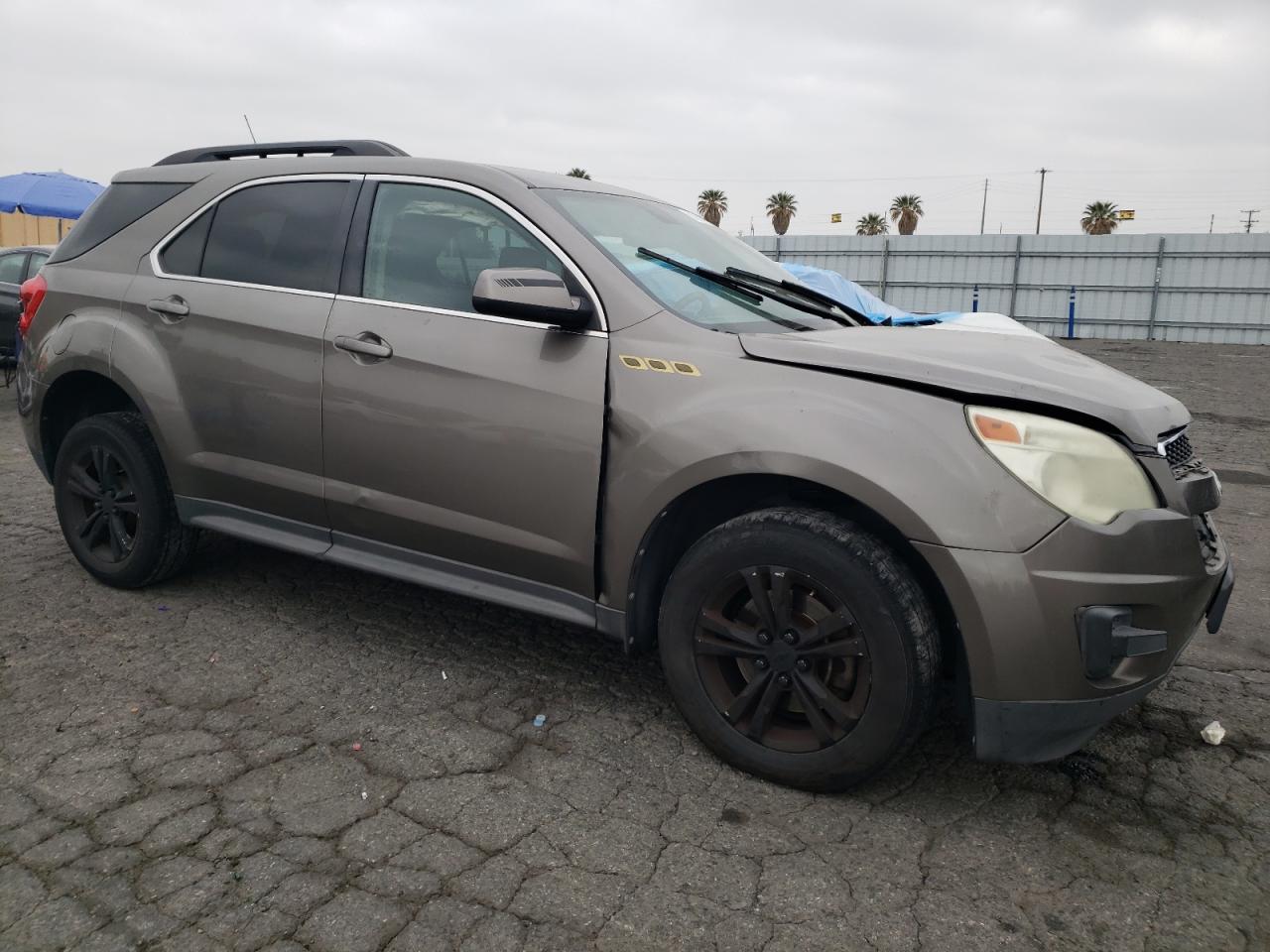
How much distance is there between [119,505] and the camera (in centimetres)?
396

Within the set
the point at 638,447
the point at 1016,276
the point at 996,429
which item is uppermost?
the point at 1016,276

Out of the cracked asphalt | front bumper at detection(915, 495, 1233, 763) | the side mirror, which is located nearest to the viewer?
the cracked asphalt

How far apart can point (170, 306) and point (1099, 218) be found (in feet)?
187

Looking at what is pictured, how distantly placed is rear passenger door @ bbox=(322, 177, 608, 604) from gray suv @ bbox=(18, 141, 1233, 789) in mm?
10

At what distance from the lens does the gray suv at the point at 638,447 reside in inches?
91.6

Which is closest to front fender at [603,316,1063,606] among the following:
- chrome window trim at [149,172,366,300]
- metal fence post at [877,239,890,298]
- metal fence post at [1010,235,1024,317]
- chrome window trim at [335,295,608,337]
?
chrome window trim at [335,295,608,337]

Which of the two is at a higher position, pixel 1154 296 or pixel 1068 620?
pixel 1154 296

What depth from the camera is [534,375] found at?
114 inches

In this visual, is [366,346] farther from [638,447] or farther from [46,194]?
[46,194]

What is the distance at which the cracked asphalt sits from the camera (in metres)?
2.11

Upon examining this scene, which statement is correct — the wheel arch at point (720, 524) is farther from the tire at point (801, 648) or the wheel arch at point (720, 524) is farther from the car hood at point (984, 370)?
the car hood at point (984, 370)

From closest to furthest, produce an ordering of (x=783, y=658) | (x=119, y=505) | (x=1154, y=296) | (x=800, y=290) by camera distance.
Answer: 1. (x=783, y=658)
2. (x=800, y=290)
3. (x=119, y=505)
4. (x=1154, y=296)

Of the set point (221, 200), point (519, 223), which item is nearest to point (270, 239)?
point (221, 200)

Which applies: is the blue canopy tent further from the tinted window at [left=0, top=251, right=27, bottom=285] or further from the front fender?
the front fender
